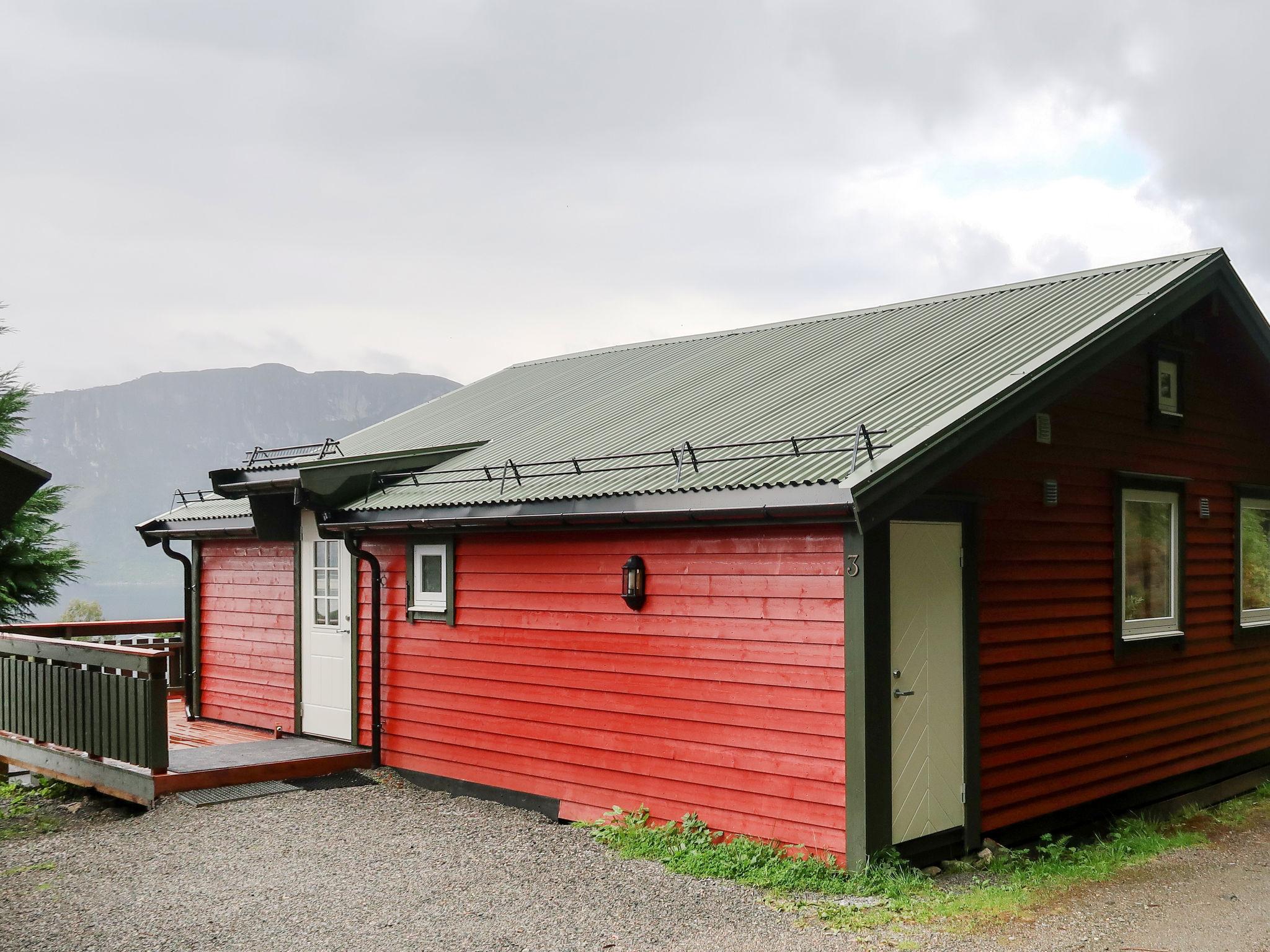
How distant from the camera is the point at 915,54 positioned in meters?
15.0

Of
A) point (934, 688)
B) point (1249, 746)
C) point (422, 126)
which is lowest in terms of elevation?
point (1249, 746)

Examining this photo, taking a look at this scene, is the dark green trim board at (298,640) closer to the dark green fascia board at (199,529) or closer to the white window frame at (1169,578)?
the dark green fascia board at (199,529)

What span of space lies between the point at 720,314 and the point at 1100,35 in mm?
28955

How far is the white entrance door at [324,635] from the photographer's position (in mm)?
10195

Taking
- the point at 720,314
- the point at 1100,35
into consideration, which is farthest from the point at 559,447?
the point at 720,314

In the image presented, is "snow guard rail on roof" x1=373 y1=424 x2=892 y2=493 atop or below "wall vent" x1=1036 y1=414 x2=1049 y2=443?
below

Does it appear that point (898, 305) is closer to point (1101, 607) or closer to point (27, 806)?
point (1101, 607)

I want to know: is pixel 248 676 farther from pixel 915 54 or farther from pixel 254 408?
pixel 254 408

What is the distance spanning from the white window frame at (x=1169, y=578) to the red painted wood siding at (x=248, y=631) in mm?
7615

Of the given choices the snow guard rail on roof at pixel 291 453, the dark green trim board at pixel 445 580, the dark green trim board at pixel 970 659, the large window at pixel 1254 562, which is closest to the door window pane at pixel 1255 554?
the large window at pixel 1254 562

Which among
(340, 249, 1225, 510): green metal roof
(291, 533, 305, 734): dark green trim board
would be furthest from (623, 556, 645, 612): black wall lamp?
(291, 533, 305, 734): dark green trim board

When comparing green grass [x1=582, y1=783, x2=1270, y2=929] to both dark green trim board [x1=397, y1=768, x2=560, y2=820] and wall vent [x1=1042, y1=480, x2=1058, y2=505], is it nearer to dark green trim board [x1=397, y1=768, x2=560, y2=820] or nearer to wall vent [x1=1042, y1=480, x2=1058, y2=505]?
dark green trim board [x1=397, y1=768, x2=560, y2=820]

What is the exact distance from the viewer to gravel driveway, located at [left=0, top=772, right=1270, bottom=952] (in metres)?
5.46

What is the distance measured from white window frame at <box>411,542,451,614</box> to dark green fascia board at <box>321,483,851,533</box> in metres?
0.28
